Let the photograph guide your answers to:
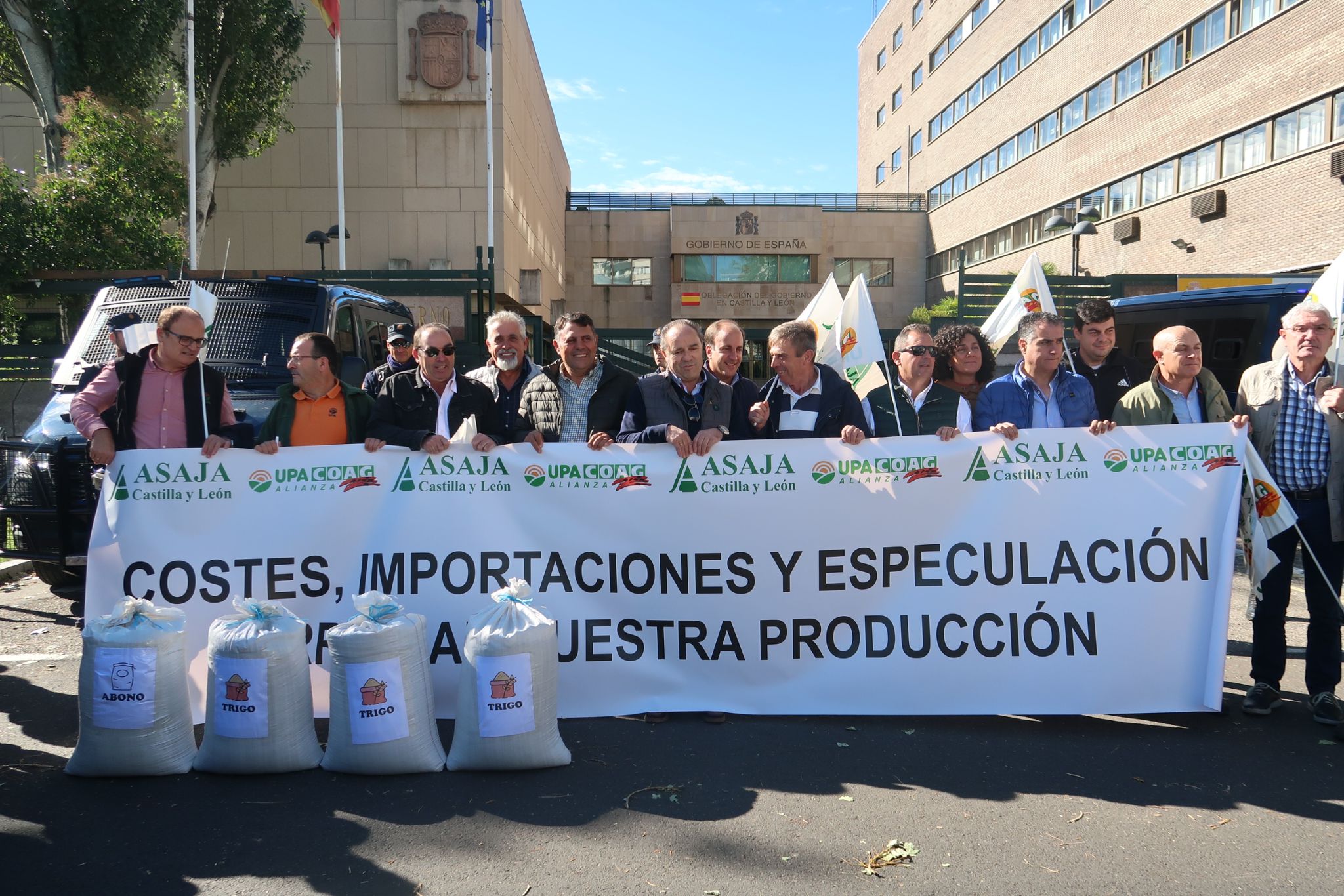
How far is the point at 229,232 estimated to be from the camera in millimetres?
A: 28141

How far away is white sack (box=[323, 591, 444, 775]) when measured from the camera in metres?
3.75

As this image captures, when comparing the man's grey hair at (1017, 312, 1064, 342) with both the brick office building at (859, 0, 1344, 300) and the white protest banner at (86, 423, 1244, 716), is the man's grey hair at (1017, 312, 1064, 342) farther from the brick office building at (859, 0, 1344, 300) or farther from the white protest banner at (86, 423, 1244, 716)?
the brick office building at (859, 0, 1344, 300)

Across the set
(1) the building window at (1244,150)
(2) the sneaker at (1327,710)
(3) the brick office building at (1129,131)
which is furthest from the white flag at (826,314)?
(1) the building window at (1244,150)

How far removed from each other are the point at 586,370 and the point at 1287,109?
22.4m

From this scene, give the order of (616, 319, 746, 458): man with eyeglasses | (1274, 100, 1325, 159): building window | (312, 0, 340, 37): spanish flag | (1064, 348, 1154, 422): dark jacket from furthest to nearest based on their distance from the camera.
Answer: (312, 0, 340, 37): spanish flag → (1274, 100, 1325, 159): building window → (1064, 348, 1154, 422): dark jacket → (616, 319, 746, 458): man with eyeglasses

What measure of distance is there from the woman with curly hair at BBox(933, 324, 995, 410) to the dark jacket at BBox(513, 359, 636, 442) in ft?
6.09

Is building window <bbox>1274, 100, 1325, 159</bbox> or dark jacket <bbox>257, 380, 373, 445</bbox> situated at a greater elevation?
building window <bbox>1274, 100, 1325, 159</bbox>

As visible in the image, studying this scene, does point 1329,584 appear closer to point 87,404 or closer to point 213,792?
point 213,792

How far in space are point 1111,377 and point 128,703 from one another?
5.65 m

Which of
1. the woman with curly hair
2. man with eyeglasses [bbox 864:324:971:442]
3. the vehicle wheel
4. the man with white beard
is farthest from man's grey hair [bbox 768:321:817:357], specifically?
the vehicle wheel

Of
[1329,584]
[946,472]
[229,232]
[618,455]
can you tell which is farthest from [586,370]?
[229,232]

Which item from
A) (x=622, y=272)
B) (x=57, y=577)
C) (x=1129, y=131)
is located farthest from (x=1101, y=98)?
(x=57, y=577)

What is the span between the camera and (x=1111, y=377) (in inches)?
234

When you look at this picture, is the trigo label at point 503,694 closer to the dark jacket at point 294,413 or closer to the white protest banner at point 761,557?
the white protest banner at point 761,557
